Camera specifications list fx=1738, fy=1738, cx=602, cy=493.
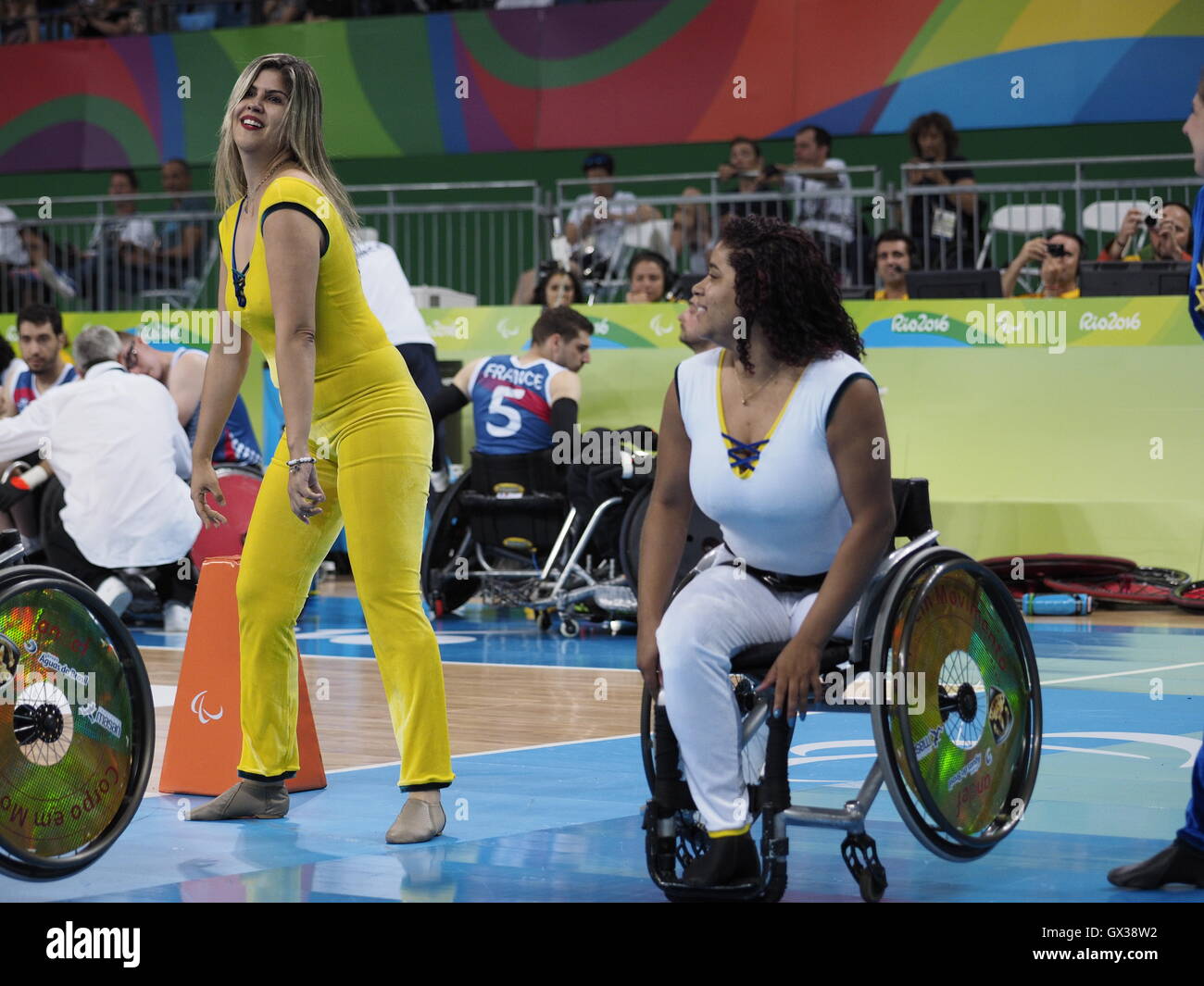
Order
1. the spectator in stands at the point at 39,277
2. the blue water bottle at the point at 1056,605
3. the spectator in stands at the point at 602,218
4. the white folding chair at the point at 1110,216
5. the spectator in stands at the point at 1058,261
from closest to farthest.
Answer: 1. the blue water bottle at the point at 1056,605
2. the spectator in stands at the point at 1058,261
3. the white folding chair at the point at 1110,216
4. the spectator in stands at the point at 602,218
5. the spectator in stands at the point at 39,277

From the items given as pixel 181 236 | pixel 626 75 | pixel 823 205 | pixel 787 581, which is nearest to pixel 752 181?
pixel 823 205

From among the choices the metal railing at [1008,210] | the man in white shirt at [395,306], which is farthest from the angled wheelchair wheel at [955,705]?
the metal railing at [1008,210]

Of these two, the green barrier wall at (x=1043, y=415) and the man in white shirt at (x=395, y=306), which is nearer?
the man in white shirt at (x=395, y=306)

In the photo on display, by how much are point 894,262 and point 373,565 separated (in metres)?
7.31

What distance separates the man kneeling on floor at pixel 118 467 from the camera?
8.26 m

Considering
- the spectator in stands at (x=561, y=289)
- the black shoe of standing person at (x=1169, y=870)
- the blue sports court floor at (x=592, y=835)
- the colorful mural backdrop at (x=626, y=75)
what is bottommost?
the blue sports court floor at (x=592, y=835)

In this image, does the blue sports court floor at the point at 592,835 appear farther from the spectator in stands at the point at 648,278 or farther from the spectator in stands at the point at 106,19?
the spectator in stands at the point at 106,19

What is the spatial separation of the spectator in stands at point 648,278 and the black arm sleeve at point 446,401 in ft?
8.04

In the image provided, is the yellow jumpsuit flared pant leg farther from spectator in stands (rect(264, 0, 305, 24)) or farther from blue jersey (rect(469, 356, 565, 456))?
spectator in stands (rect(264, 0, 305, 24))

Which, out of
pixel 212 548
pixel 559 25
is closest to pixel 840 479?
pixel 212 548

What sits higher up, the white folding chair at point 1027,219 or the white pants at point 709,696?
the white folding chair at point 1027,219

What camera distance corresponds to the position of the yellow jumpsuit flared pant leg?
13.4ft

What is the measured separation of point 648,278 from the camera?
448 inches
